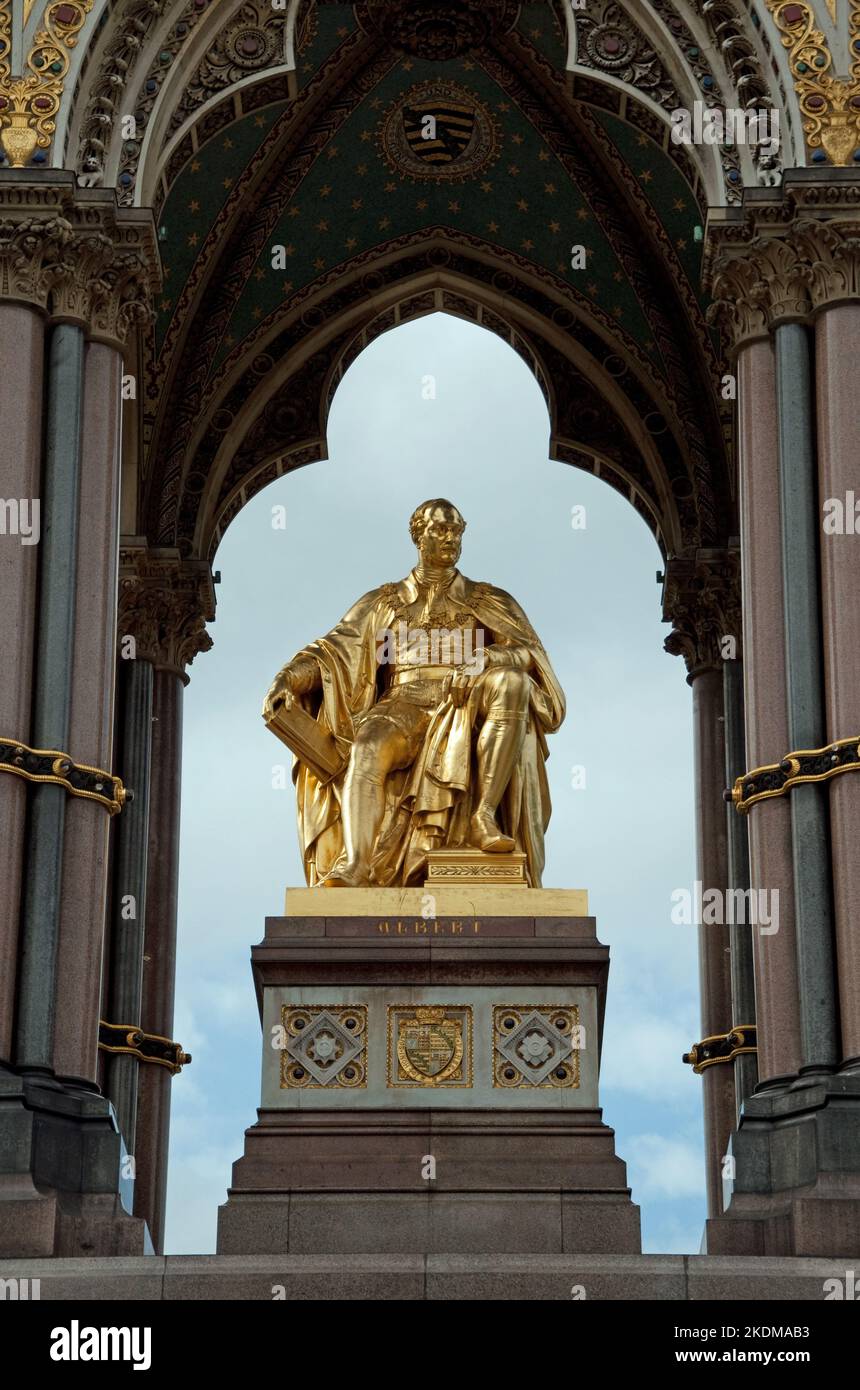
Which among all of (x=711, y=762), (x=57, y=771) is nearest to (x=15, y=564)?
(x=57, y=771)

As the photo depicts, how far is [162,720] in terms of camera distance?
80.1 ft

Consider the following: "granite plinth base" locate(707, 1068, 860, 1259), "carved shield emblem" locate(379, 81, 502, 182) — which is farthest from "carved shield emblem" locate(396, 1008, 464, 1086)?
"carved shield emblem" locate(379, 81, 502, 182)

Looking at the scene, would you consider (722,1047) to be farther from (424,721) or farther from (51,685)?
(51,685)

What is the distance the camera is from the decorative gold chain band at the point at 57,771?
1798cm

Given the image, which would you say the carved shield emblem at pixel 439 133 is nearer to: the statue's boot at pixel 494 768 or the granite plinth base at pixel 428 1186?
the statue's boot at pixel 494 768

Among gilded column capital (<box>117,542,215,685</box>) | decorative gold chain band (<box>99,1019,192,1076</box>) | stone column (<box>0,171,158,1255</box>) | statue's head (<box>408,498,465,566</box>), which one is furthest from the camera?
gilded column capital (<box>117,542,215,685</box>)

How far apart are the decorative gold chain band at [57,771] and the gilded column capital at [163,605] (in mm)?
5756

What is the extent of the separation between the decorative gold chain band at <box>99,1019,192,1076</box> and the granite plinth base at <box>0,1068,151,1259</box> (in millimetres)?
4595

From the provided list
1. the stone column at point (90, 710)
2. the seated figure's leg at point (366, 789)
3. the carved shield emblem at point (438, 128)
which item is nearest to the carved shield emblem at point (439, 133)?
the carved shield emblem at point (438, 128)

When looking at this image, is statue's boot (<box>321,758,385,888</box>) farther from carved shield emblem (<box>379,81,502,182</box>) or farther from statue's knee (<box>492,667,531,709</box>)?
carved shield emblem (<box>379,81,502,182</box>)

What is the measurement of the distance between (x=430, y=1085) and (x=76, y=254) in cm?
637

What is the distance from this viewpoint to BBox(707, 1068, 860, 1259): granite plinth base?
16594 mm

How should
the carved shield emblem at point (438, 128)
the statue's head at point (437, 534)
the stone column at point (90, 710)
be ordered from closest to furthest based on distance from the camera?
the stone column at point (90, 710) < the statue's head at point (437, 534) < the carved shield emblem at point (438, 128)

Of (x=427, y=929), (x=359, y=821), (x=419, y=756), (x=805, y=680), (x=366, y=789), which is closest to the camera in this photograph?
(x=805, y=680)
